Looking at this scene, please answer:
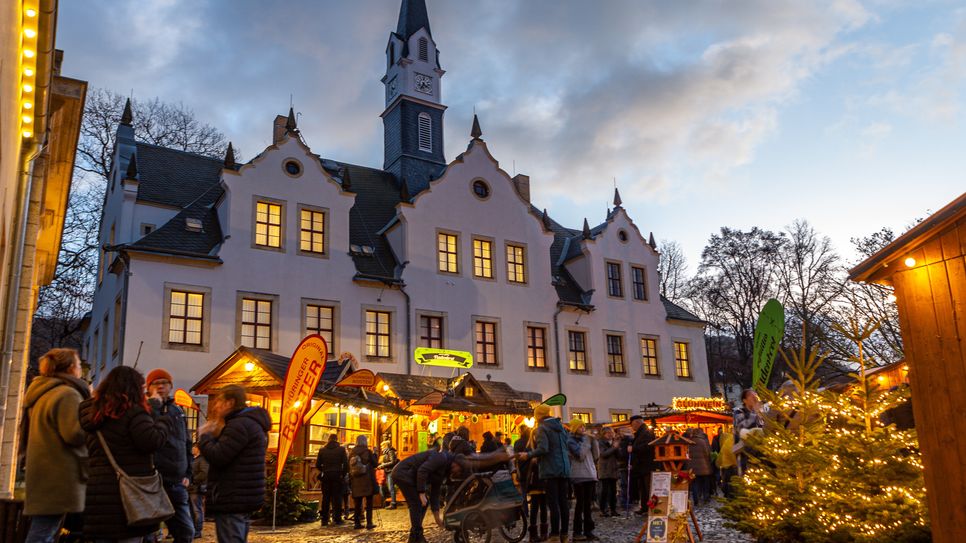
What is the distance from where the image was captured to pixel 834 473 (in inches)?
345

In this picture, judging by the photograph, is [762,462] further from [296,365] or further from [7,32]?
[7,32]

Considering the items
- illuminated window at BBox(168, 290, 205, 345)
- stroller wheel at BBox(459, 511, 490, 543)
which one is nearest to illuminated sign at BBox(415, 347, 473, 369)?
illuminated window at BBox(168, 290, 205, 345)

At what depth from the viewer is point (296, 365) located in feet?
42.3

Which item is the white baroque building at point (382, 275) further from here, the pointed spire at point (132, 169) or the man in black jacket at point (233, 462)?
the man in black jacket at point (233, 462)

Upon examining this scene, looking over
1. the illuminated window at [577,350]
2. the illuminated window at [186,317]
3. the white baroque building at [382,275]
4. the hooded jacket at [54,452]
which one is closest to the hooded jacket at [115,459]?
the hooded jacket at [54,452]

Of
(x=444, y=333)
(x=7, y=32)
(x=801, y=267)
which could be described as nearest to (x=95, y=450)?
(x=7, y=32)

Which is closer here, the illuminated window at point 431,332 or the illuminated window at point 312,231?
the illuminated window at point 312,231

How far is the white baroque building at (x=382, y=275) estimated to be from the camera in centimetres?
2345

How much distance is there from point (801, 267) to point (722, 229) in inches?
200

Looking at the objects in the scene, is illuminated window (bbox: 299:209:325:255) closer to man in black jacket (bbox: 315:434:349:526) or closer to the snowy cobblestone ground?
man in black jacket (bbox: 315:434:349:526)

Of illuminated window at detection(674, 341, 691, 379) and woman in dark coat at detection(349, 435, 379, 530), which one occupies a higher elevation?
illuminated window at detection(674, 341, 691, 379)

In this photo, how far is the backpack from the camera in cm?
1474

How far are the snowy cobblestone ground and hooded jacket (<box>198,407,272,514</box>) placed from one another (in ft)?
18.0

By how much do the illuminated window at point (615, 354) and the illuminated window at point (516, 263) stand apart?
4526 millimetres
